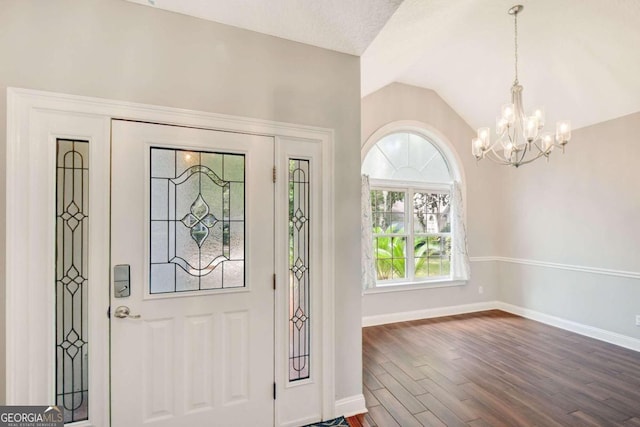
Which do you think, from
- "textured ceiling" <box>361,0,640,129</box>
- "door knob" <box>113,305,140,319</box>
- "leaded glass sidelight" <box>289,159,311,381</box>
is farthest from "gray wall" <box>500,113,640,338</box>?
"door knob" <box>113,305,140,319</box>

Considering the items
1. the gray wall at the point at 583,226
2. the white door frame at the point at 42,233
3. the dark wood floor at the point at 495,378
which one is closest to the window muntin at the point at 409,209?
the dark wood floor at the point at 495,378

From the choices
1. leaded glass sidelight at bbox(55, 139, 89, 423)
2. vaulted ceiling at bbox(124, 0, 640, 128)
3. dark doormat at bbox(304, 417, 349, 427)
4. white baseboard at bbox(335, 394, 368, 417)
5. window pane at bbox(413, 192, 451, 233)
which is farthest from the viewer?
window pane at bbox(413, 192, 451, 233)

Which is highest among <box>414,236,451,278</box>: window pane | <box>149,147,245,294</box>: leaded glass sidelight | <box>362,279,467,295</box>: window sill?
<box>149,147,245,294</box>: leaded glass sidelight

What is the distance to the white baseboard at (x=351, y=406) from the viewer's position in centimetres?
222

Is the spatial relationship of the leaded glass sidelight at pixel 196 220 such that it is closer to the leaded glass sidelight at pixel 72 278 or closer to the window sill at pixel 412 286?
the leaded glass sidelight at pixel 72 278

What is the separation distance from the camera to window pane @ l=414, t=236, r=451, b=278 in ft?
15.4

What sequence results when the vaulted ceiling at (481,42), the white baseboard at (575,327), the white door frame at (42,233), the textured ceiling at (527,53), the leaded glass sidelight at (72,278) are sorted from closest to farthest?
the white door frame at (42,233)
the leaded glass sidelight at (72,278)
the vaulted ceiling at (481,42)
the textured ceiling at (527,53)
the white baseboard at (575,327)

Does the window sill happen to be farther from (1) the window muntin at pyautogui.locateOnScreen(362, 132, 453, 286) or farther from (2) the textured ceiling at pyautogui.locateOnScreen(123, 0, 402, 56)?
(2) the textured ceiling at pyautogui.locateOnScreen(123, 0, 402, 56)

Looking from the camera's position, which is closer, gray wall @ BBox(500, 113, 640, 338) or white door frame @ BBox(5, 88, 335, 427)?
white door frame @ BBox(5, 88, 335, 427)

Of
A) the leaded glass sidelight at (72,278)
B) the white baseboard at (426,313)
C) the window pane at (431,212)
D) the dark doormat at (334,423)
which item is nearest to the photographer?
the leaded glass sidelight at (72,278)

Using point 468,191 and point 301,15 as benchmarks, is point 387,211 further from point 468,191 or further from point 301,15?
point 301,15

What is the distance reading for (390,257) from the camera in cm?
454

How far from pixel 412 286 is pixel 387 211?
3.97ft

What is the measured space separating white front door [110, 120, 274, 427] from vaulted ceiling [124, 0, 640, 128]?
0.82 meters
